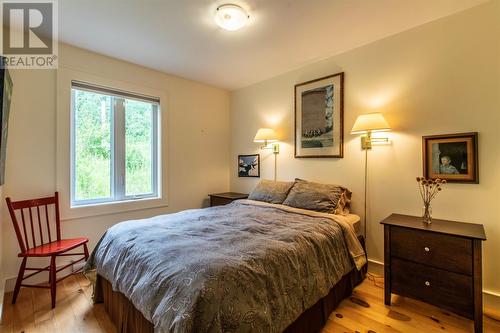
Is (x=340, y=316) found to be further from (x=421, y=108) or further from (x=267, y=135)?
(x=267, y=135)

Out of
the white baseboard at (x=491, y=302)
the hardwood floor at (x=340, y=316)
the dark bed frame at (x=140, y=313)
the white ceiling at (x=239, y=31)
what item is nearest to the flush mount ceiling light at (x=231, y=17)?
the white ceiling at (x=239, y=31)

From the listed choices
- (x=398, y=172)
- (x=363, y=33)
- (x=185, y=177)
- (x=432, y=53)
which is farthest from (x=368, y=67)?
(x=185, y=177)

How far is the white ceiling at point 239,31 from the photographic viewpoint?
1.96m

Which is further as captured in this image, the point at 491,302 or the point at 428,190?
the point at 428,190

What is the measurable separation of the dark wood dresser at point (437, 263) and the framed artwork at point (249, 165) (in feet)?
6.87

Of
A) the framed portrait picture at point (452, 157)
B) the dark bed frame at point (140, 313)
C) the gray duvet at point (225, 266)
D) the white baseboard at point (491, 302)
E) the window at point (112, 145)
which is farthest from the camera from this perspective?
the window at point (112, 145)

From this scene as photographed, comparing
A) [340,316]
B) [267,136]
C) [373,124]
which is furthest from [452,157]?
[267,136]

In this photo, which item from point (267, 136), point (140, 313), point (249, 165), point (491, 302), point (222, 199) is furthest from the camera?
point (249, 165)

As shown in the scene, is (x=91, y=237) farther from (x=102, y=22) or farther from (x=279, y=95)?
(x=279, y=95)

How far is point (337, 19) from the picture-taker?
2.13m

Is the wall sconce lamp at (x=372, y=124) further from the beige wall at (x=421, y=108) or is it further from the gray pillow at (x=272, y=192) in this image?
the gray pillow at (x=272, y=192)

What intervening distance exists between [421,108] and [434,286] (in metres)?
1.56

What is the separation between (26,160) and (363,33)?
3.58 m

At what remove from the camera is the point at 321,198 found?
2529 millimetres
